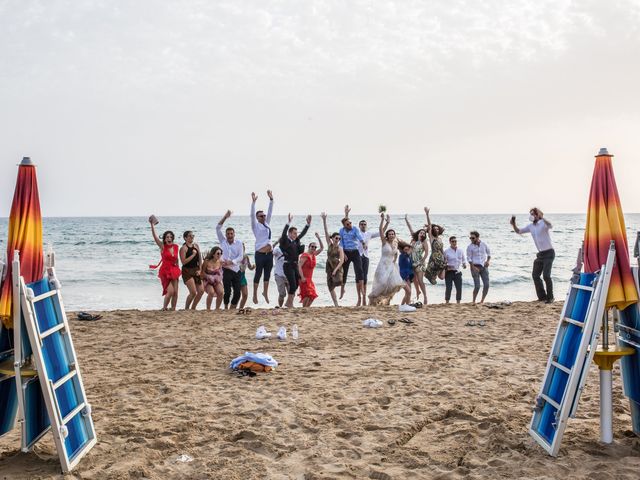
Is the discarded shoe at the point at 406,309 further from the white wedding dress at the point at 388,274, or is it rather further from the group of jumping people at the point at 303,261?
Answer: the white wedding dress at the point at 388,274

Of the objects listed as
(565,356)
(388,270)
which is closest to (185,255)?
(388,270)

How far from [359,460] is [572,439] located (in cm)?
167

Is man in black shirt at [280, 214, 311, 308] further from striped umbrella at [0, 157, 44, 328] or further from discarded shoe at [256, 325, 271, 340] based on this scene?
striped umbrella at [0, 157, 44, 328]

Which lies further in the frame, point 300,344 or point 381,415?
point 300,344

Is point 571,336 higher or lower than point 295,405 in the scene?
higher

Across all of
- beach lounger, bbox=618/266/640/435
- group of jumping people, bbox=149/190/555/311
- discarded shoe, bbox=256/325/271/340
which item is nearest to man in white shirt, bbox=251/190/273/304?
group of jumping people, bbox=149/190/555/311

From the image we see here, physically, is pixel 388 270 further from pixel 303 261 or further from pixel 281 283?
pixel 281 283

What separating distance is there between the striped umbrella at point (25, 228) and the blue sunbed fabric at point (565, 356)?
389 cm

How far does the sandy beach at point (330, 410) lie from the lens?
3.99 metres

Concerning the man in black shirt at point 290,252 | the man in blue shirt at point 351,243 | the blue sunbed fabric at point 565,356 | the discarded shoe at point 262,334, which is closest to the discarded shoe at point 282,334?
the discarded shoe at point 262,334

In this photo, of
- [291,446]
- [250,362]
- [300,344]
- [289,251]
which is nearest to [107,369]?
[250,362]

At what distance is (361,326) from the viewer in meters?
9.42

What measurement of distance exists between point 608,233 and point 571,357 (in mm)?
935

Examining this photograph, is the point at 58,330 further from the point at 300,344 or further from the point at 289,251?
the point at 289,251
